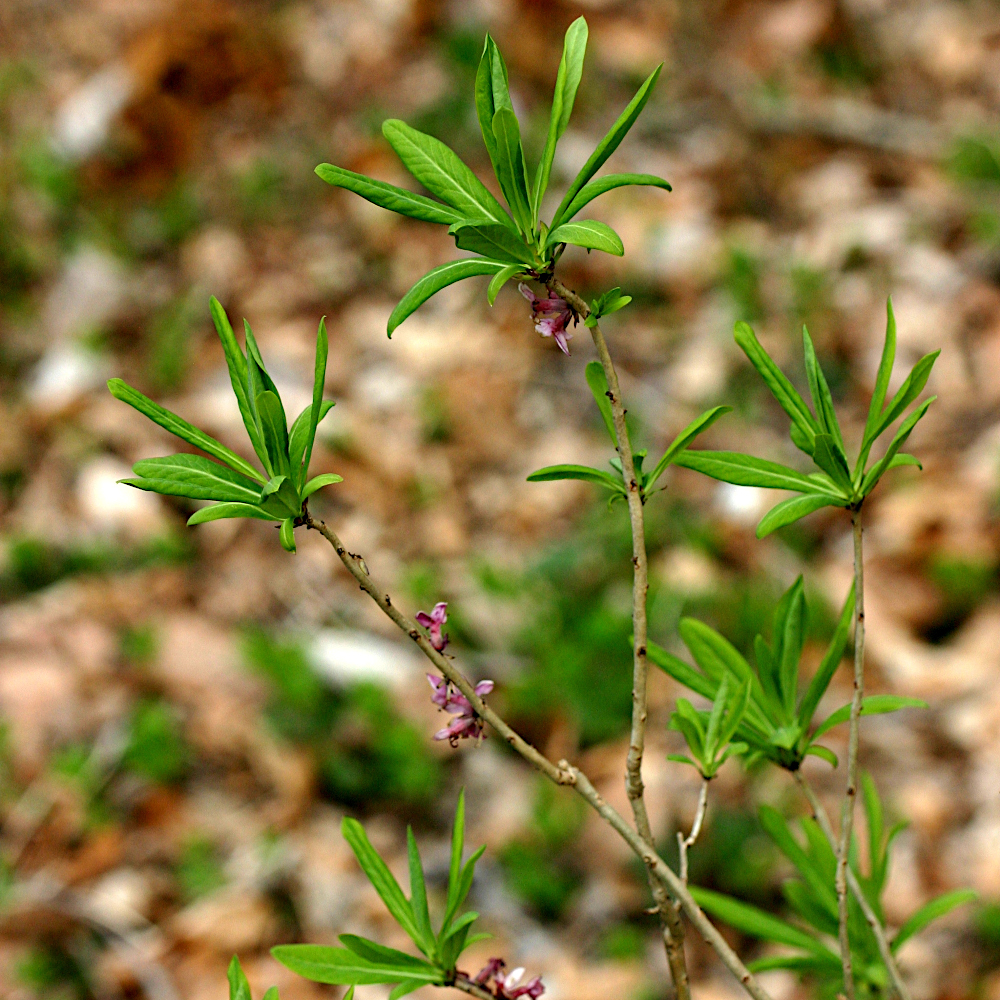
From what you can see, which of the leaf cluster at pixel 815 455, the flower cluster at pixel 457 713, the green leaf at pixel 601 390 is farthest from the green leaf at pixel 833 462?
the flower cluster at pixel 457 713

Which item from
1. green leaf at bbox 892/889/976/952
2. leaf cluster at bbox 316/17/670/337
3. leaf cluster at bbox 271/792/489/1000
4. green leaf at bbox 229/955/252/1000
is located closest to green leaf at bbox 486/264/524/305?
leaf cluster at bbox 316/17/670/337

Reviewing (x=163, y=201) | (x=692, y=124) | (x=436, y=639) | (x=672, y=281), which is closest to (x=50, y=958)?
(x=436, y=639)

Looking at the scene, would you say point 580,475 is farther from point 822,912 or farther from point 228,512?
point 822,912

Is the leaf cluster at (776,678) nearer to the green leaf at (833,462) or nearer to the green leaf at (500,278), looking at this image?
the green leaf at (833,462)


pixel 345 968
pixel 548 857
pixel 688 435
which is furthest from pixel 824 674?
pixel 548 857

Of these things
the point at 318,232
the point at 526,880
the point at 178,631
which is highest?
the point at 318,232

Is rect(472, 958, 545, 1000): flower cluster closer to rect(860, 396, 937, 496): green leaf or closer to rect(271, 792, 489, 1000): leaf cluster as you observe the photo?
rect(271, 792, 489, 1000): leaf cluster

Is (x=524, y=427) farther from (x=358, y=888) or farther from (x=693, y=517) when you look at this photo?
(x=358, y=888)
